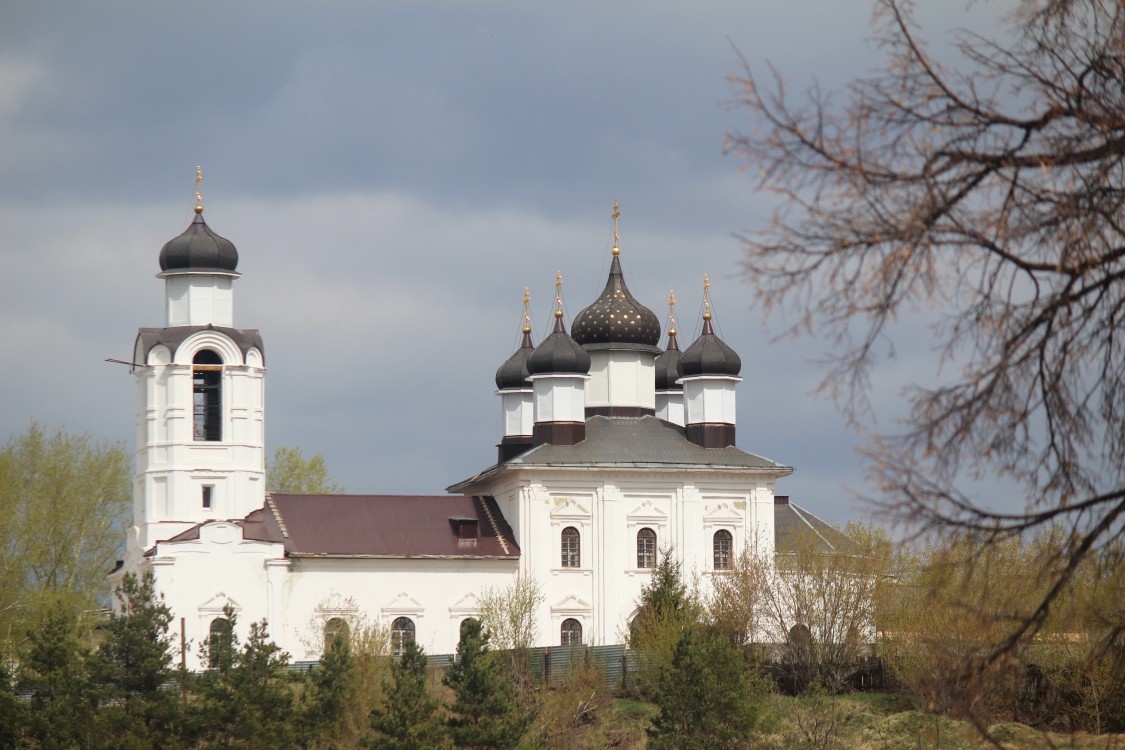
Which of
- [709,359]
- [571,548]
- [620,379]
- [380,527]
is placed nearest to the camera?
[380,527]

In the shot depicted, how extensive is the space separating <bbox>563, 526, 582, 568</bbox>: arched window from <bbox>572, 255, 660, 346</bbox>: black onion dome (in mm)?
6728

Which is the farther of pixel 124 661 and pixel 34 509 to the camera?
pixel 34 509

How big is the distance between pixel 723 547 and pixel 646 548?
199 cm

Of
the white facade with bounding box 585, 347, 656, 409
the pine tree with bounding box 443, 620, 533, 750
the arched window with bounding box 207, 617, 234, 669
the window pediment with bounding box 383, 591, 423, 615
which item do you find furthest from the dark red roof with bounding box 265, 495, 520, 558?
the pine tree with bounding box 443, 620, 533, 750

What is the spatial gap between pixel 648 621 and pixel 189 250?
46.9ft

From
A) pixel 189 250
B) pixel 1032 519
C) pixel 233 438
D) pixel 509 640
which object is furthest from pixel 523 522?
pixel 1032 519

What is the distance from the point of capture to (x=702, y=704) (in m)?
31.0

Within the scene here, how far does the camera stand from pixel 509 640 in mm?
39969

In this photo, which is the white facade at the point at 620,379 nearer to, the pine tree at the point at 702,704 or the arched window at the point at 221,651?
the pine tree at the point at 702,704

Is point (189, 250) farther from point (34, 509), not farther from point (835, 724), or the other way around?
point (835, 724)

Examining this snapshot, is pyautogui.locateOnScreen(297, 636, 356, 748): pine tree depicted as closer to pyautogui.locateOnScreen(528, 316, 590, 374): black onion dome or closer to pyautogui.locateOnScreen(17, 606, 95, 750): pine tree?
pyautogui.locateOnScreen(17, 606, 95, 750): pine tree

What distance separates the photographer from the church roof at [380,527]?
42.0 m

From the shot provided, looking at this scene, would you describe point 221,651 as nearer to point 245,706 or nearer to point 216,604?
point 245,706

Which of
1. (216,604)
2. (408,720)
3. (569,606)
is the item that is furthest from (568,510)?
(408,720)
